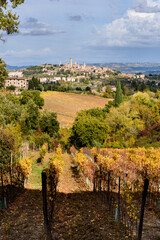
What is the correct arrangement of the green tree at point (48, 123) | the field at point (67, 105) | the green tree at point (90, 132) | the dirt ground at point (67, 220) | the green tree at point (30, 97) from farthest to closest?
the field at point (67, 105) < the green tree at point (30, 97) < the green tree at point (48, 123) < the green tree at point (90, 132) < the dirt ground at point (67, 220)

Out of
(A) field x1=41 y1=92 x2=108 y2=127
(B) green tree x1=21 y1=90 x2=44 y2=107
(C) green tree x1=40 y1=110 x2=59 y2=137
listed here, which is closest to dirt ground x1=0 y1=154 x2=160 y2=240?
(C) green tree x1=40 y1=110 x2=59 y2=137

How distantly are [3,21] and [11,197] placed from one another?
7376 millimetres

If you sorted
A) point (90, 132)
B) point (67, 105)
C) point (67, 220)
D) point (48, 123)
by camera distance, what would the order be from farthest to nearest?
point (67, 105), point (48, 123), point (90, 132), point (67, 220)

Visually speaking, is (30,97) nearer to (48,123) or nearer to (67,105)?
(67,105)

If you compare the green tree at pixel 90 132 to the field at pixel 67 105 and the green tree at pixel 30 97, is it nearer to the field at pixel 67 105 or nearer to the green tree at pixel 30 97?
the field at pixel 67 105

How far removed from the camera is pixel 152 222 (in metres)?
7.97

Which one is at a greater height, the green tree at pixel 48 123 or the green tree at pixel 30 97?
the green tree at pixel 30 97

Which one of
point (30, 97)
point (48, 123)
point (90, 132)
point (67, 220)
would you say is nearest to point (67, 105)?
point (30, 97)

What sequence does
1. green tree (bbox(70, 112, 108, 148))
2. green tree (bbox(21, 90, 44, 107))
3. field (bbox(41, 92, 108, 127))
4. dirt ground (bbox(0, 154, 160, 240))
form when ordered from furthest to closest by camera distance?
field (bbox(41, 92, 108, 127)) → green tree (bbox(21, 90, 44, 107)) → green tree (bbox(70, 112, 108, 148)) → dirt ground (bbox(0, 154, 160, 240))

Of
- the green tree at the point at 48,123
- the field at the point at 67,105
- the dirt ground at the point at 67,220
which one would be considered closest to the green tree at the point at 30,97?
the field at the point at 67,105

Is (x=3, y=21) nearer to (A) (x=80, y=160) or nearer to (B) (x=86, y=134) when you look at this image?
(A) (x=80, y=160)

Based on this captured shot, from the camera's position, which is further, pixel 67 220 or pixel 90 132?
pixel 90 132

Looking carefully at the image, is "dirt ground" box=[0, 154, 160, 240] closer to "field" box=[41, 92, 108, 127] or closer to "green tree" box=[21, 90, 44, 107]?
"field" box=[41, 92, 108, 127]

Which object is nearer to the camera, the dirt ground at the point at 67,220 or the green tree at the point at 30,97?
the dirt ground at the point at 67,220
